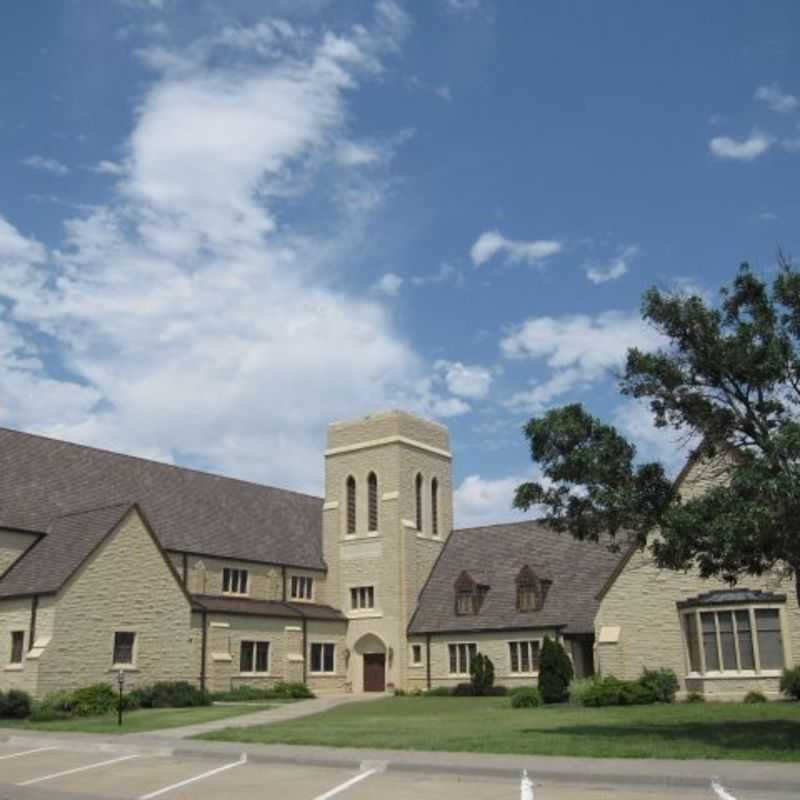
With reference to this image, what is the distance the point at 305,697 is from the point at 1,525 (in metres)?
15.5

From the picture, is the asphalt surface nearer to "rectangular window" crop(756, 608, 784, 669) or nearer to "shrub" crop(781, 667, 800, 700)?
"shrub" crop(781, 667, 800, 700)

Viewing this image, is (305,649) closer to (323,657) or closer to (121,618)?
(323,657)

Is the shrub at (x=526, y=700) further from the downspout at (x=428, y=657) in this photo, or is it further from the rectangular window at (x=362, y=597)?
the rectangular window at (x=362, y=597)

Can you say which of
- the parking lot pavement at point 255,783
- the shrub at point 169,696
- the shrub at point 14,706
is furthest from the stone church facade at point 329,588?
the parking lot pavement at point 255,783

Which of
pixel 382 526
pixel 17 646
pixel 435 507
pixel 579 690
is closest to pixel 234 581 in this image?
pixel 382 526

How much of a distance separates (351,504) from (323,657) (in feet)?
29.4

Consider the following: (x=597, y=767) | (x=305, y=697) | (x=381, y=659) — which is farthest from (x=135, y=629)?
(x=597, y=767)

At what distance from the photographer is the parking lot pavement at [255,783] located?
13969 millimetres

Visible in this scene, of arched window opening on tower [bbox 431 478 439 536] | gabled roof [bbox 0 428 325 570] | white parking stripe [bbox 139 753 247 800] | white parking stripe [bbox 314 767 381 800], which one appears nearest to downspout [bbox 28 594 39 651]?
gabled roof [bbox 0 428 325 570]

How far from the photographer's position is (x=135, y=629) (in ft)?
123

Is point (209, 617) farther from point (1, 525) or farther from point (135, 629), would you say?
point (1, 525)

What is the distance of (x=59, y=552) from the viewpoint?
37.7 m

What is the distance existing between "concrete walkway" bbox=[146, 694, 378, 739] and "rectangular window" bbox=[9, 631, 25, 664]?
925 centimetres

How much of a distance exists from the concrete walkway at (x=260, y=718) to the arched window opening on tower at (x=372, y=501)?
12102 mm
